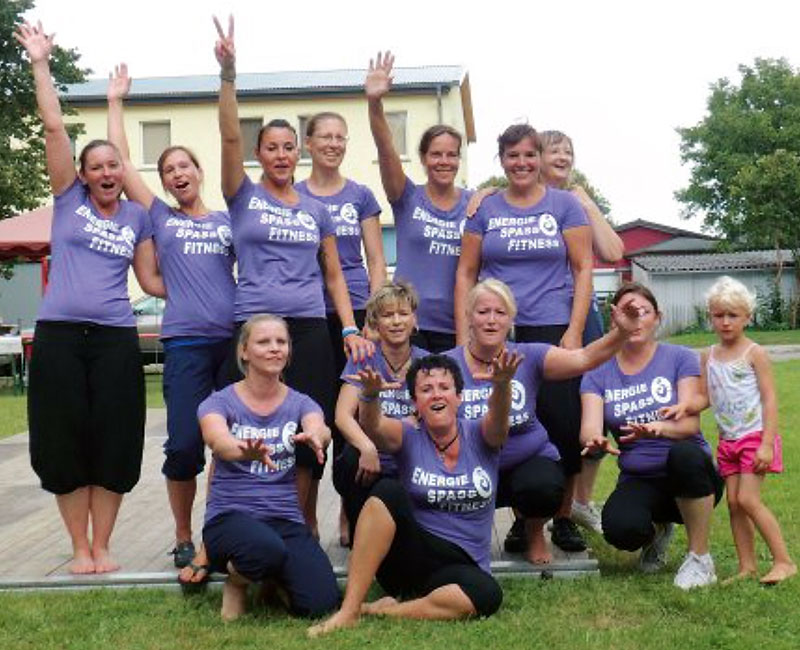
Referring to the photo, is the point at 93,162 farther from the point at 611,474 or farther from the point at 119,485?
the point at 611,474

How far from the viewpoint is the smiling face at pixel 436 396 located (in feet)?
15.4

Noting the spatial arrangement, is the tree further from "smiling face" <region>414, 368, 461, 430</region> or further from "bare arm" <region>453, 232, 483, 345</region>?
"smiling face" <region>414, 368, 461, 430</region>

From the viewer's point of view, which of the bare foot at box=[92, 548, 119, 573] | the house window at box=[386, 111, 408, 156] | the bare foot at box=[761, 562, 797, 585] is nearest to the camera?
the bare foot at box=[761, 562, 797, 585]

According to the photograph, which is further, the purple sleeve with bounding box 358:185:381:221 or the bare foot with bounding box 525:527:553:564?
the purple sleeve with bounding box 358:185:381:221

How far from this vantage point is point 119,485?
5555 mm

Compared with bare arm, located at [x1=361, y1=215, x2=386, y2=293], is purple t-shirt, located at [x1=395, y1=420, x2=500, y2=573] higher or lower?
lower

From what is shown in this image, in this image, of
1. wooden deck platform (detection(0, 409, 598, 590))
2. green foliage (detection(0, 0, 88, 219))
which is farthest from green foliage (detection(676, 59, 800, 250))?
wooden deck platform (detection(0, 409, 598, 590))

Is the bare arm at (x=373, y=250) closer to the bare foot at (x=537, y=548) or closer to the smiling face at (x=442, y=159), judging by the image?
the smiling face at (x=442, y=159)

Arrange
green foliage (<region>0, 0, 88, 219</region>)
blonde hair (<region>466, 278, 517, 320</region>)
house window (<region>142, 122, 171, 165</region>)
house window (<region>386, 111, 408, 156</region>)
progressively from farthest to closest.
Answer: house window (<region>142, 122, 171, 165</region>)
house window (<region>386, 111, 408, 156</region>)
green foliage (<region>0, 0, 88, 219</region>)
blonde hair (<region>466, 278, 517, 320</region>)

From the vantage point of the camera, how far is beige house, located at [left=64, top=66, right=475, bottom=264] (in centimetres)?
3186

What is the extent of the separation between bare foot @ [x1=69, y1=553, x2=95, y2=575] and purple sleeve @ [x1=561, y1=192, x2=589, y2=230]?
2.90 meters

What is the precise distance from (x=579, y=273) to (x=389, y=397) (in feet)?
3.83

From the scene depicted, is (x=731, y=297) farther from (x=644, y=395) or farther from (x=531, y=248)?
(x=531, y=248)

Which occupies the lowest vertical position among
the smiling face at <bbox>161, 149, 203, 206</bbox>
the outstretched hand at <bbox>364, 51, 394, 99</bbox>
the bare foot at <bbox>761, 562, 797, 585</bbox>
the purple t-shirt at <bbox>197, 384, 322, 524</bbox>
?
the bare foot at <bbox>761, 562, 797, 585</bbox>
